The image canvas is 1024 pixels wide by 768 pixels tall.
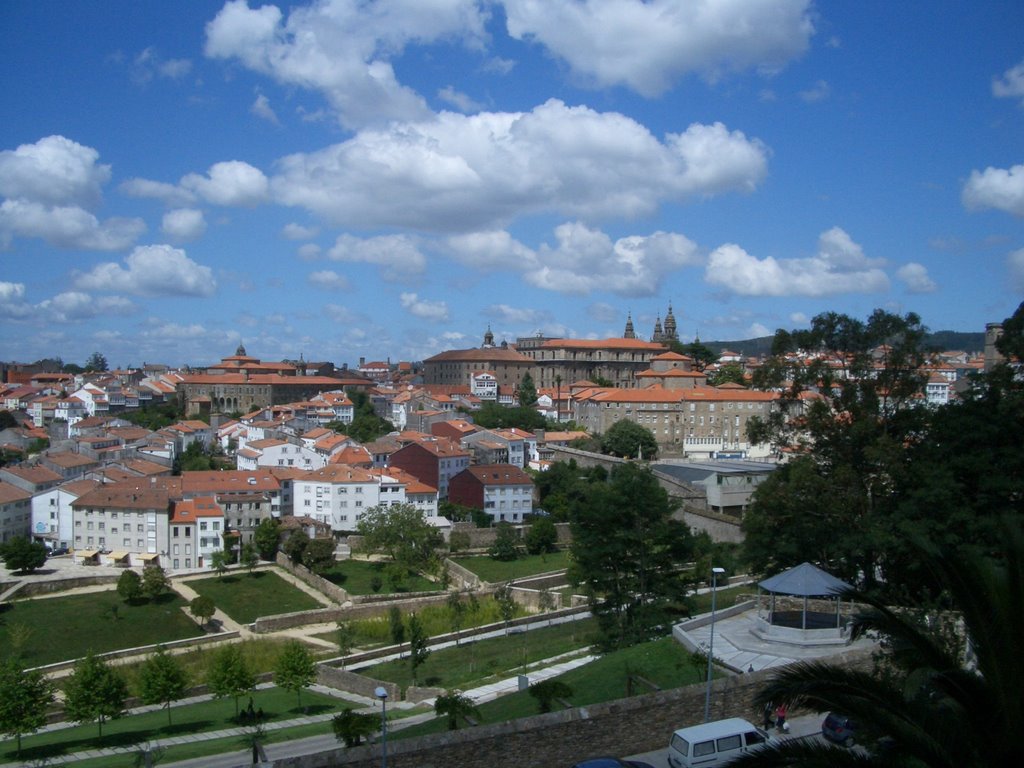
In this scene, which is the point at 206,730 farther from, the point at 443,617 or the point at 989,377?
the point at 989,377

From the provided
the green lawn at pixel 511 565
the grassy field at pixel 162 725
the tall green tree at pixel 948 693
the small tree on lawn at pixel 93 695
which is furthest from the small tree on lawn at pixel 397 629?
the tall green tree at pixel 948 693

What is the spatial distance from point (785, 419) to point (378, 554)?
25.2 m

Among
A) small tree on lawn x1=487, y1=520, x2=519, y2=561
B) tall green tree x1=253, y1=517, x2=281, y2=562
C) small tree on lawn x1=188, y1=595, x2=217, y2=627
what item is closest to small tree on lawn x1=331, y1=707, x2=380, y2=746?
small tree on lawn x1=188, y1=595, x2=217, y2=627

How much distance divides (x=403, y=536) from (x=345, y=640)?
12.4m

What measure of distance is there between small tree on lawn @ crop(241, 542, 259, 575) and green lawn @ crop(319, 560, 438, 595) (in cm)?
339

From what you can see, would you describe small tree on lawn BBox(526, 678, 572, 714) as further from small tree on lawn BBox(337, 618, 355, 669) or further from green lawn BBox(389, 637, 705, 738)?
small tree on lawn BBox(337, 618, 355, 669)

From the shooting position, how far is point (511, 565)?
39.0 meters

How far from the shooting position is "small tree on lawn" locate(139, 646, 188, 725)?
20.6 m

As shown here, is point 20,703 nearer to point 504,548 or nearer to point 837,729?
point 837,729

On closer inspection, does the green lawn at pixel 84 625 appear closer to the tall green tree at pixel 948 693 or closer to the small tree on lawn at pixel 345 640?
the small tree on lawn at pixel 345 640

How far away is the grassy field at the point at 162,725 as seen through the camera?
18.6m

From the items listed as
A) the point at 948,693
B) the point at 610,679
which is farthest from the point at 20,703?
the point at 948,693

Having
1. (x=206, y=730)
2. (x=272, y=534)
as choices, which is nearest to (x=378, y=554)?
(x=272, y=534)

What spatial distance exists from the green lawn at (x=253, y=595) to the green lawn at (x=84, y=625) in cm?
166
